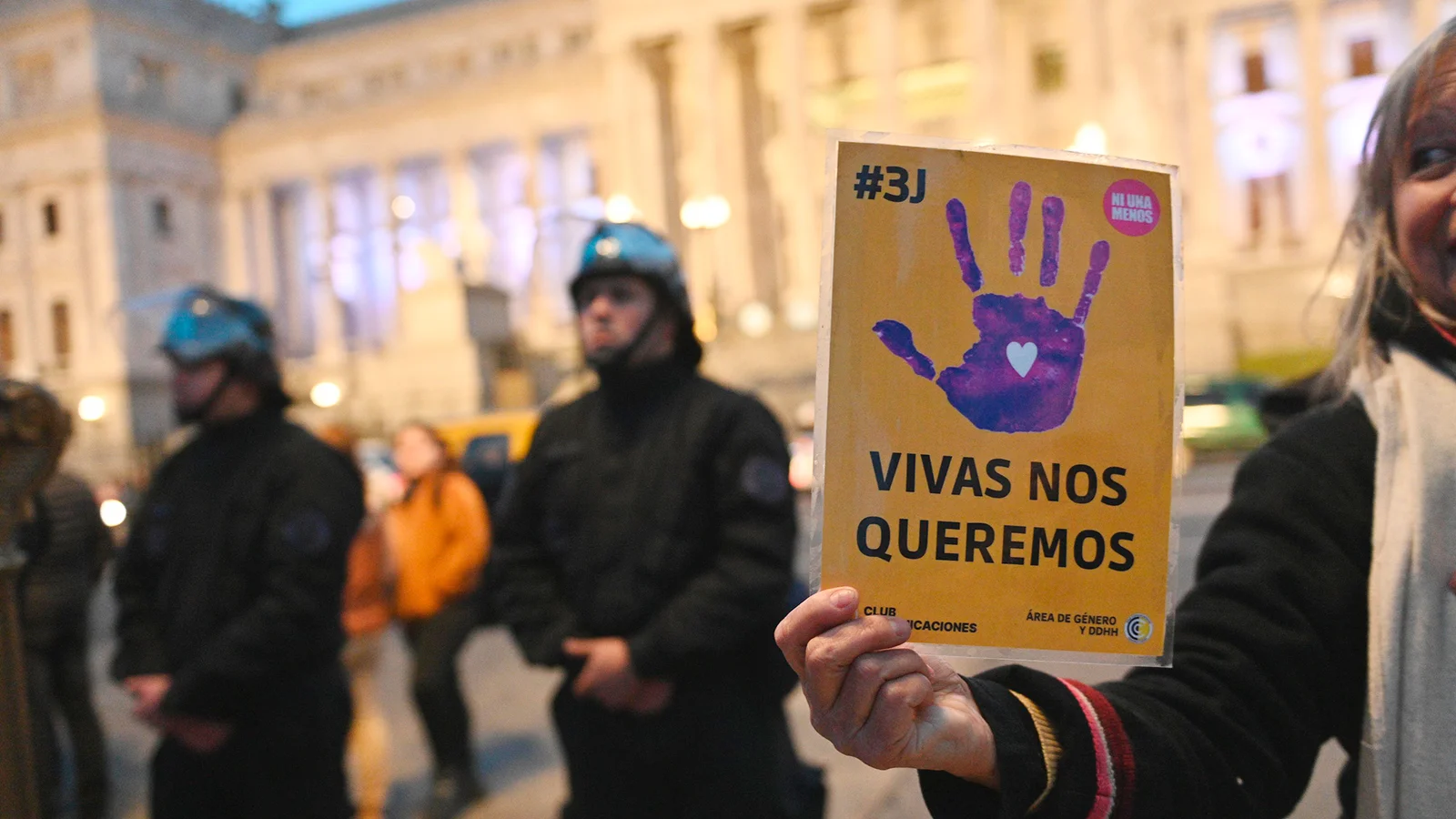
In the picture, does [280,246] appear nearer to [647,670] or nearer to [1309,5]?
[1309,5]

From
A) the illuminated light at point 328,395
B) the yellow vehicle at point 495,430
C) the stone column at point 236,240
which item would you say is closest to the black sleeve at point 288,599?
the yellow vehicle at point 495,430

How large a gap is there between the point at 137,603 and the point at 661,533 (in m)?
1.74

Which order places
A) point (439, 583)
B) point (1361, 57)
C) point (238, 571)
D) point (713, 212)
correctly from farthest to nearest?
point (1361, 57) → point (713, 212) → point (439, 583) → point (238, 571)

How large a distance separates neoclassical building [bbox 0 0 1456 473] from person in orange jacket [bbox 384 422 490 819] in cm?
1687

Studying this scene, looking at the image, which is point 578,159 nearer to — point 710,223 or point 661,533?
point 710,223

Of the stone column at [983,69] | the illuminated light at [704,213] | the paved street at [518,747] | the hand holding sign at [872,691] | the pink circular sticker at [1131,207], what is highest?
the stone column at [983,69]

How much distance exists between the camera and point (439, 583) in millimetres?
5375

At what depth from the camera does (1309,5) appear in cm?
3506

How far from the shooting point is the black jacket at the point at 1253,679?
4.41ft

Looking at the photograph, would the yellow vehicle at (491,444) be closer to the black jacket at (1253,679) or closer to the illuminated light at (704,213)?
the black jacket at (1253,679)

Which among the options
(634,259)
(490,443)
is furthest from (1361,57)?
(634,259)

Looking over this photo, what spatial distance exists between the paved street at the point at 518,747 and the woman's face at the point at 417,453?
62.0 inches

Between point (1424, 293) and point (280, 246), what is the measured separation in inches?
2143

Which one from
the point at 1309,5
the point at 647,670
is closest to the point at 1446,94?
the point at 647,670
